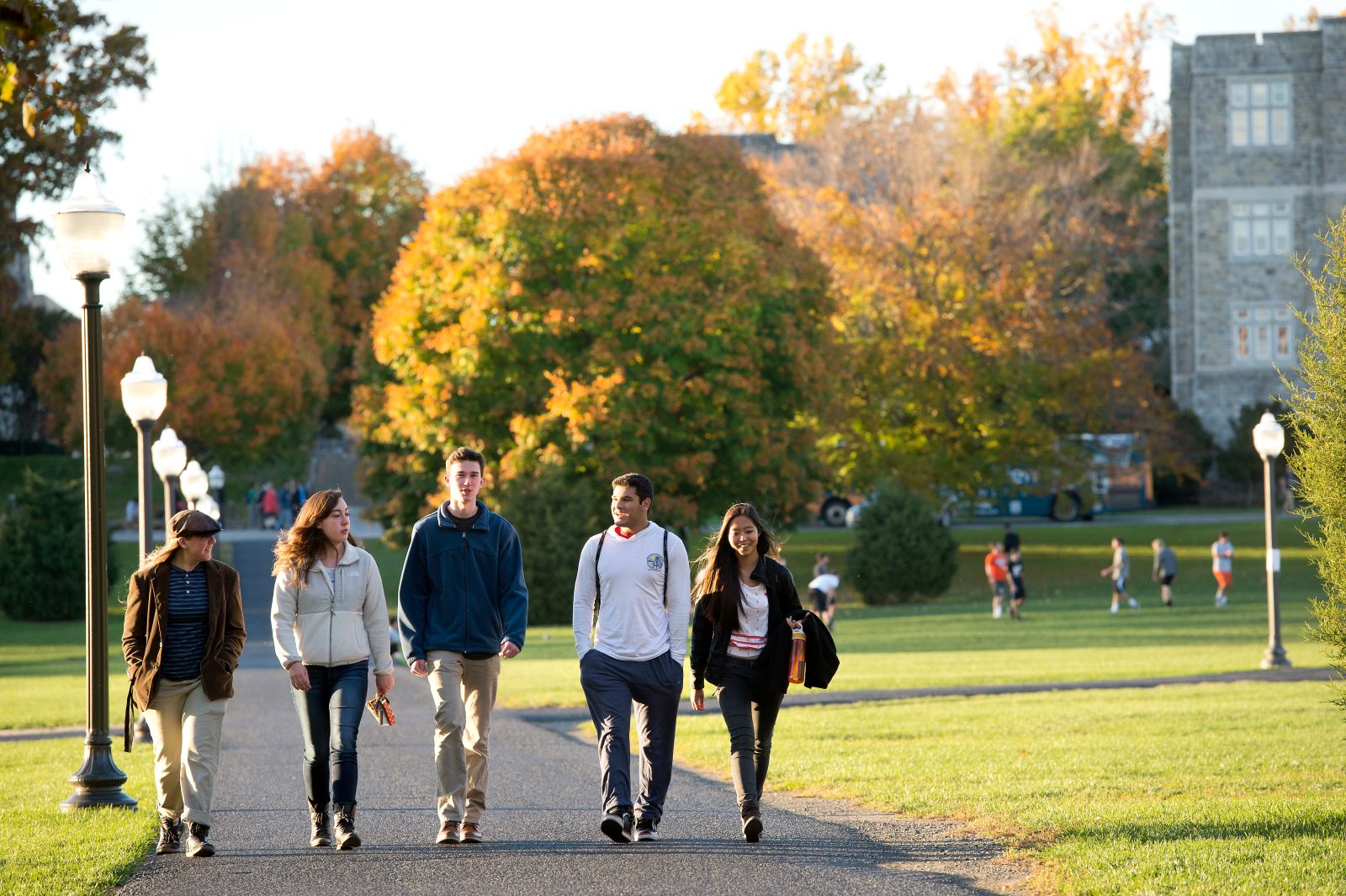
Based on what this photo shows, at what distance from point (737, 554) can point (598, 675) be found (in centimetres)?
105

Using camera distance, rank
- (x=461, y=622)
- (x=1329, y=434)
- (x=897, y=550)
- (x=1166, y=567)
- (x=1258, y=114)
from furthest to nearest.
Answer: (x=1258, y=114), (x=897, y=550), (x=1166, y=567), (x=1329, y=434), (x=461, y=622)

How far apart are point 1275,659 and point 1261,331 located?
35586 mm

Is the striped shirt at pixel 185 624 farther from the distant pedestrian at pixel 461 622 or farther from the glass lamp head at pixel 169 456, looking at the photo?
the glass lamp head at pixel 169 456

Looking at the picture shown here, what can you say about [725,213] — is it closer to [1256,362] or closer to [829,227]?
[829,227]

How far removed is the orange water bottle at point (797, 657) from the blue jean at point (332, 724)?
7.66ft

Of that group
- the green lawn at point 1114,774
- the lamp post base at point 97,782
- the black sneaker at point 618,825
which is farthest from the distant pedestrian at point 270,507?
the black sneaker at point 618,825

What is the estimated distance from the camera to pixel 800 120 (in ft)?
235

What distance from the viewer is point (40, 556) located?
1512 inches

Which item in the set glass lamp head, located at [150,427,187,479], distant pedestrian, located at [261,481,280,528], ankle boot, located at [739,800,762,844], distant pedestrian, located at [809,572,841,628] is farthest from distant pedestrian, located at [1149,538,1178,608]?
distant pedestrian, located at [261,481,280,528]

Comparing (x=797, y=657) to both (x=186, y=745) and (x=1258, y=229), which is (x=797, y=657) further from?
(x=1258, y=229)

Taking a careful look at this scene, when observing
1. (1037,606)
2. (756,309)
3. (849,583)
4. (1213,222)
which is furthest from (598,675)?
(1213,222)

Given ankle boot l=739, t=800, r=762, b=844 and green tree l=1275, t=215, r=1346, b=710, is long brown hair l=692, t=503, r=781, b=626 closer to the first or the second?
ankle boot l=739, t=800, r=762, b=844

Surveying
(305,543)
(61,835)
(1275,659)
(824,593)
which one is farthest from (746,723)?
(824,593)

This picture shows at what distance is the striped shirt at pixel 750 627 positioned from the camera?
882 cm
